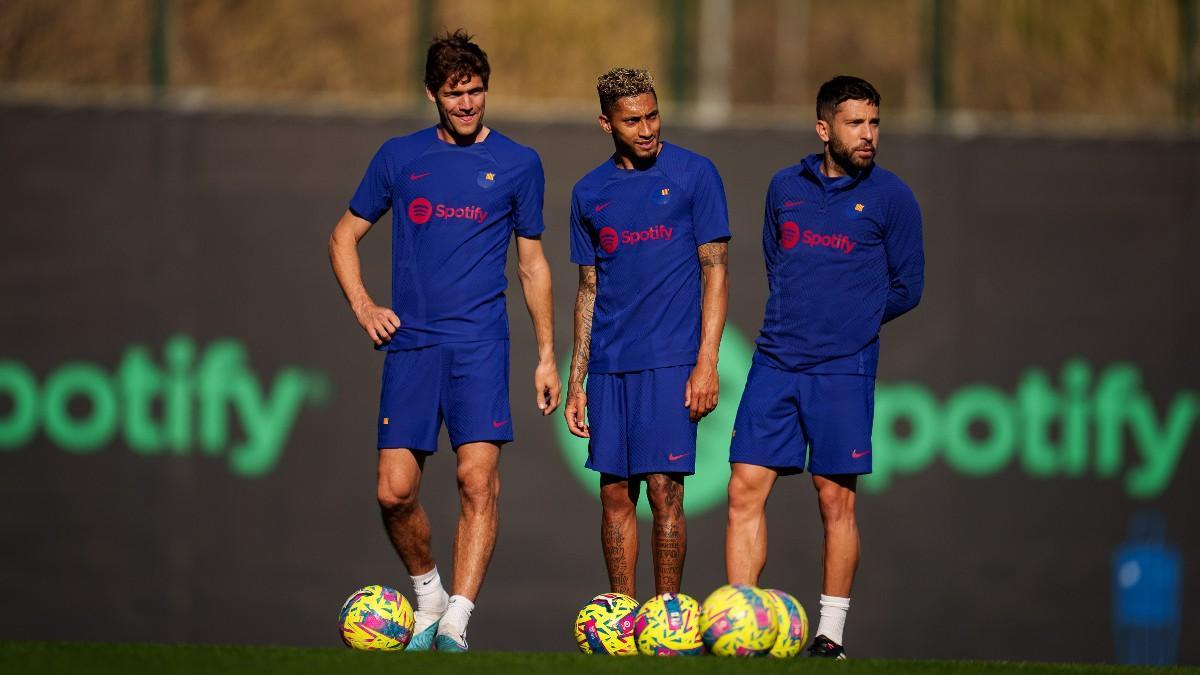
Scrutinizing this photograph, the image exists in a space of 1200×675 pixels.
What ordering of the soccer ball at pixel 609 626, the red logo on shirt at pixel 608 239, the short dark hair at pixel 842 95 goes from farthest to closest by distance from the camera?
the red logo on shirt at pixel 608 239, the short dark hair at pixel 842 95, the soccer ball at pixel 609 626

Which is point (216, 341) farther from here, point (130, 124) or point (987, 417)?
point (987, 417)

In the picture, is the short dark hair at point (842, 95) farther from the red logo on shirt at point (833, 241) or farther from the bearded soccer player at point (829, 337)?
the red logo on shirt at point (833, 241)

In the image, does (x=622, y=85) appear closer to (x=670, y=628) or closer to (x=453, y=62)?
(x=453, y=62)

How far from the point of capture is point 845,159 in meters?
7.93

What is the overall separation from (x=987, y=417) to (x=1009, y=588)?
1.05 m

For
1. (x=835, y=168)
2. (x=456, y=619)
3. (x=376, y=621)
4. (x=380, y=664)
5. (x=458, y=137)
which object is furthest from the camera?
(x=458, y=137)

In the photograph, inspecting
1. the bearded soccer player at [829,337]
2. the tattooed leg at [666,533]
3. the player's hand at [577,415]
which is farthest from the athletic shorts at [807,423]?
the player's hand at [577,415]

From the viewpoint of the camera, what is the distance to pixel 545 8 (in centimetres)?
1278

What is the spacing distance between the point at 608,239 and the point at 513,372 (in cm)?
352

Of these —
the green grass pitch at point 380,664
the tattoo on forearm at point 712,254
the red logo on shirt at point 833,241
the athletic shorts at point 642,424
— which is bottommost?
the green grass pitch at point 380,664

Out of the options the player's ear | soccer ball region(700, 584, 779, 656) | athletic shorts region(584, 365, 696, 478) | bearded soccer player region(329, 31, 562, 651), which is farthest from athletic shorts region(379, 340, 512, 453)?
the player's ear

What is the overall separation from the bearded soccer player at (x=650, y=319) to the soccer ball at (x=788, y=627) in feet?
2.06

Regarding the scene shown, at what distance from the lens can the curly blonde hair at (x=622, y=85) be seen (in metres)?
7.82

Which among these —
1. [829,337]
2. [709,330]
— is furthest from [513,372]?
[829,337]
